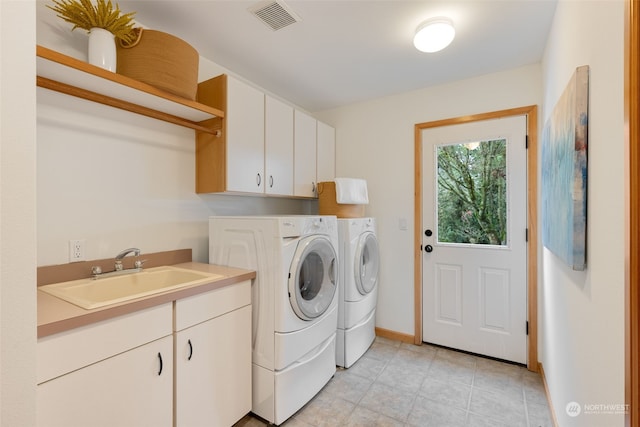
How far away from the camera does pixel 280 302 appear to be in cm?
166

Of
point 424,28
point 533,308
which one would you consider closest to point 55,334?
point 424,28

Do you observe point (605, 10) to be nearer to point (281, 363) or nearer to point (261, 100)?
point (261, 100)

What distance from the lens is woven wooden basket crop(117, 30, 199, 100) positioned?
1485 mm

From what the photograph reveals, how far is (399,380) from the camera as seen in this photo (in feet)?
7.09

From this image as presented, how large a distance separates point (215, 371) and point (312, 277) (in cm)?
80

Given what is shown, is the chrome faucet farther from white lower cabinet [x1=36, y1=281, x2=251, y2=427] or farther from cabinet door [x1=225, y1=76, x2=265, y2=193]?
cabinet door [x1=225, y1=76, x2=265, y2=193]

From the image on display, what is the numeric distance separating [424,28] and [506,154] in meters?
1.29

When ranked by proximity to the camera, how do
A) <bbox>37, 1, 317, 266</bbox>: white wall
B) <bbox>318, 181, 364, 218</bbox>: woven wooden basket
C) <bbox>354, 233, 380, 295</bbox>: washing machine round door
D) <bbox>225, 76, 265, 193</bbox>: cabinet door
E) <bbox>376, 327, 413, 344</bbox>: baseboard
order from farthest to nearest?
1. <bbox>376, 327, 413, 344</bbox>: baseboard
2. <bbox>318, 181, 364, 218</bbox>: woven wooden basket
3. <bbox>354, 233, 380, 295</bbox>: washing machine round door
4. <bbox>225, 76, 265, 193</bbox>: cabinet door
5. <bbox>37, 1, 317, 266</bbox>: white wall

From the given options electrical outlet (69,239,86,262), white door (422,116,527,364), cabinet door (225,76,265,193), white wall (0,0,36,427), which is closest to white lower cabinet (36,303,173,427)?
white wall (0,0,36,427)

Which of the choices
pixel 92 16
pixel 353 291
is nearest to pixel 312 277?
pixel 353 291

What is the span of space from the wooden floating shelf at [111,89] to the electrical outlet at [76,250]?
28.8 inches

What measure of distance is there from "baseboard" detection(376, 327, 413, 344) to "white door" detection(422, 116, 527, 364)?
0.52 ft

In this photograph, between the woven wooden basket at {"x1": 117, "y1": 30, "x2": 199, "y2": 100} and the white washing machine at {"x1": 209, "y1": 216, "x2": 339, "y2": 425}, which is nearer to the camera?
the woven wooden basket at {"x1": 117, "y1": 30, "x2": 199, "y2": 100}
